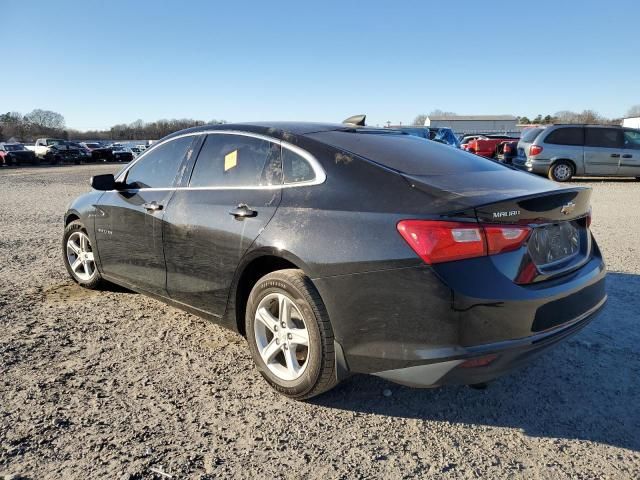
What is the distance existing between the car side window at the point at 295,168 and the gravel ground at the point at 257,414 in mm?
1268

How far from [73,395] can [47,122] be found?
126m

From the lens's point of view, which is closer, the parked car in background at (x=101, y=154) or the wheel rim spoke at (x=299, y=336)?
the wheel rim spoke at (x=299, y=336)

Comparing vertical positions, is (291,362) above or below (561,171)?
below

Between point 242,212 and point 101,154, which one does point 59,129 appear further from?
point 242,212

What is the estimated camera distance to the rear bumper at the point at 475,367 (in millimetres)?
2324

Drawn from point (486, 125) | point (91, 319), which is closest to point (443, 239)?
point (91, 319)

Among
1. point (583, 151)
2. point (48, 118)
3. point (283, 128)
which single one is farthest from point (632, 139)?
point (48, 118)

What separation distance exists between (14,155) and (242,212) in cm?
4066

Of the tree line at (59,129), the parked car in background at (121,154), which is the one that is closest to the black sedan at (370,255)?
the parked car in background at (121,154)

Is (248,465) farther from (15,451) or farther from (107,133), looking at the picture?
(107,133)

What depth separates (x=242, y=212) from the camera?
306cm

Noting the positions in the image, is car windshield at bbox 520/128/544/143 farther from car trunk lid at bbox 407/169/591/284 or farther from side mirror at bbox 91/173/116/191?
side mirror at bbox 91/173/116/191

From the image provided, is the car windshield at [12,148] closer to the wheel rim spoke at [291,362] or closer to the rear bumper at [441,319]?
the wheel rim spoke at [291,362]

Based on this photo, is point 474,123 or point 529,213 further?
point 474,123
